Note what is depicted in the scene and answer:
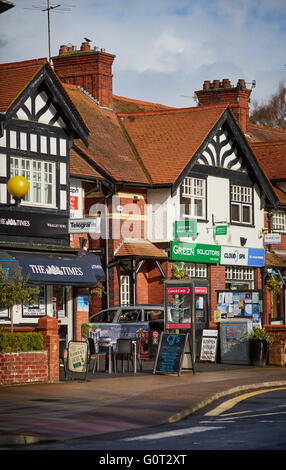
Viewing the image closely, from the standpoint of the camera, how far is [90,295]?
110 feet

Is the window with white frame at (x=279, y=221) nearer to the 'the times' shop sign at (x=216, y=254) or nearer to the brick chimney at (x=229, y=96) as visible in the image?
the 'the times' shop sign at (x=216, y=254)

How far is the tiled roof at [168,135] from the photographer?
35.8m

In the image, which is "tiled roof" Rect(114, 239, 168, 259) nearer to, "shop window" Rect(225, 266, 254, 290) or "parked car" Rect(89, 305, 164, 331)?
"parked car" Rect(89, 305, 164, 331)

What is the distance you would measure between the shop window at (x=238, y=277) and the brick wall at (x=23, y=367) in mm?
18365

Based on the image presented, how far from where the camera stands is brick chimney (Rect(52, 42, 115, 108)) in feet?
→ 126

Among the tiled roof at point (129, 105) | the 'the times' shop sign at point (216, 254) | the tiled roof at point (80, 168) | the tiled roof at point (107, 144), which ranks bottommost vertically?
the 'the times' shop sign at point (216, 254)

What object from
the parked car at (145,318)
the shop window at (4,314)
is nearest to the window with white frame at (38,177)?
the shop window at (4,314)

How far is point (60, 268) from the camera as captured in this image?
2867 centimetres

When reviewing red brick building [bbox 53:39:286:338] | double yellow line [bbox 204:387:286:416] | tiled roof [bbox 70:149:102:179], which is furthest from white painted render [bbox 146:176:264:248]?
double yellow line [bbox 204:387:286:416]

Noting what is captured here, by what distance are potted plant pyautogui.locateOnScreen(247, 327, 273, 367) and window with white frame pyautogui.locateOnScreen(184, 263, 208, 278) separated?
30.0ft

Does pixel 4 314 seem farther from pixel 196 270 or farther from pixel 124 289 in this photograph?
pixel 196 270

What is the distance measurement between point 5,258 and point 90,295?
6987 mm

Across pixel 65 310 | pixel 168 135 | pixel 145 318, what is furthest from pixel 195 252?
pixel 65 310
